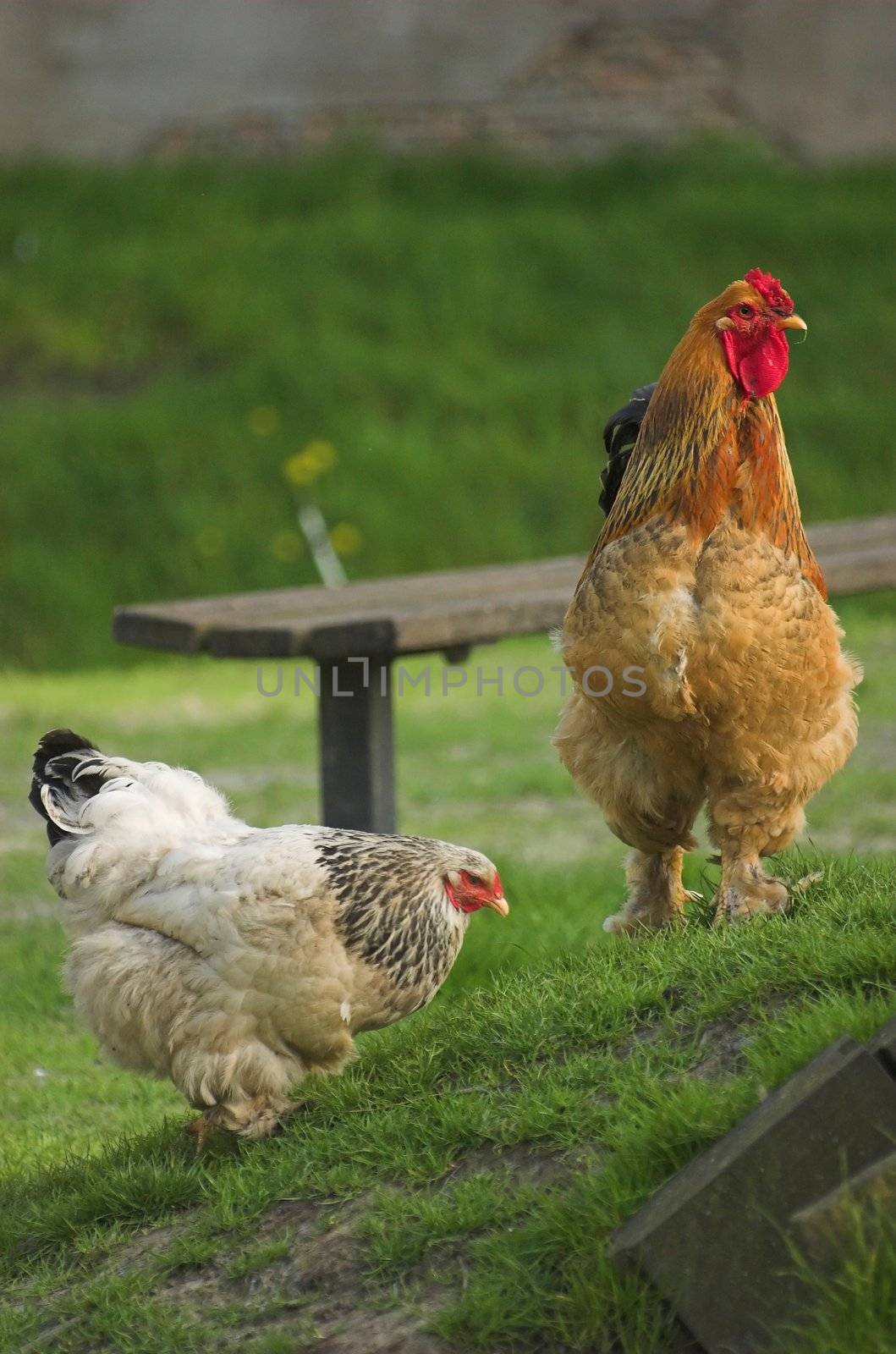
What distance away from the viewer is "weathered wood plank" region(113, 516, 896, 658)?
208 inches

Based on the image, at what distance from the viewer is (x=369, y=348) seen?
13.3m

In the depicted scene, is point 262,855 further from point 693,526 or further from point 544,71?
point 544,71

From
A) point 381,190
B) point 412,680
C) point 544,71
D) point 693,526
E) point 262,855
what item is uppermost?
point 544,71

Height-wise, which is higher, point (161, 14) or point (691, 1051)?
point (161, 14)

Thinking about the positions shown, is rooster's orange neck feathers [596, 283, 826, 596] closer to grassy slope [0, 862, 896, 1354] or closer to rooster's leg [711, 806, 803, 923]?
rooster's leg [711, 806, 803, 923]

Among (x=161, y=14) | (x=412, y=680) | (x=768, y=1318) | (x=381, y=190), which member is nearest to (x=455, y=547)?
(x=412, y=680)

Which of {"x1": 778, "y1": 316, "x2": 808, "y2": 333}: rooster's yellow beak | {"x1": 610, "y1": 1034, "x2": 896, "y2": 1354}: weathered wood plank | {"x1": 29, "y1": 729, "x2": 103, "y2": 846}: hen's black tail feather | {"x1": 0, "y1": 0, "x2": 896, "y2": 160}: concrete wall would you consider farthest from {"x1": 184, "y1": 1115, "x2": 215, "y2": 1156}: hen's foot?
{"x1": 0, "y1": 0, "x2": 896, "y2": 160}: concrete wall

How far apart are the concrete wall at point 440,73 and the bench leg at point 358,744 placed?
1041cm

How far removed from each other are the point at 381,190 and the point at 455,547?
4.62 meters

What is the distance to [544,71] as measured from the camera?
14.8m

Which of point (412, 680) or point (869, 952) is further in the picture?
point (412, 680)

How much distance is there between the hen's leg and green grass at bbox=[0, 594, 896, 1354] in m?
0.11

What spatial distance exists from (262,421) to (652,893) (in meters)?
8.52

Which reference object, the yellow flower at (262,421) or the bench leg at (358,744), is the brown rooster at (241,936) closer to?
the bench leg at (358,744)
